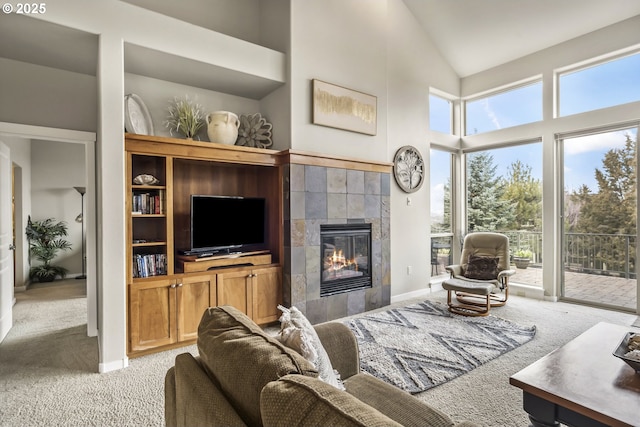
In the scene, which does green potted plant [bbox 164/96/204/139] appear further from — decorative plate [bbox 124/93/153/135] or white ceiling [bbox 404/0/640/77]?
white ceiling [bbox 404/0/640/77]

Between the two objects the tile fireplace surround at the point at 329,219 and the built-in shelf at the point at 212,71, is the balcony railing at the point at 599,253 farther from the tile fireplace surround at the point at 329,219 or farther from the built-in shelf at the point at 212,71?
the built-in shelf at the point at 212,71

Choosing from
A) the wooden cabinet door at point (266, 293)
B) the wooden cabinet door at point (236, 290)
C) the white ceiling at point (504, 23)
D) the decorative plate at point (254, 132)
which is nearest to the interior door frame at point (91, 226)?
the wooden cabinet door at point (236, 290)

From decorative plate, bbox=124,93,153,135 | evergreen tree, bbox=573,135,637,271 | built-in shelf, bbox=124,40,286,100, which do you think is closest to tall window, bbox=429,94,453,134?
evergreen tree, bbox=573,135,637,271

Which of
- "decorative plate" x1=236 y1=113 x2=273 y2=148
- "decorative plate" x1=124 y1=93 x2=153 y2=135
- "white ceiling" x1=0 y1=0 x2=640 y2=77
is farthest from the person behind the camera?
"decorative plate" x1=236 y1=113 x2=273 y2=148

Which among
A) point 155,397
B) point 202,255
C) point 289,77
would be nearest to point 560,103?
point 289,77

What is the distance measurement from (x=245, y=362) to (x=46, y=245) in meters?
6.34

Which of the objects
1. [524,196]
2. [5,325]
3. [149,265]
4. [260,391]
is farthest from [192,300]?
[524,196]

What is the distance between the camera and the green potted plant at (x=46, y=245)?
5609 mm

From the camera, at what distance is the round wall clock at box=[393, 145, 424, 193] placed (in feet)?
16.4

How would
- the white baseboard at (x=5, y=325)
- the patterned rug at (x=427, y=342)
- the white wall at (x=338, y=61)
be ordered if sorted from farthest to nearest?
1. the white wall at (x=338, y=61)
2. the white baseboard at (x=5, y=325)
3. the patterned rug at (x=427, y=342)

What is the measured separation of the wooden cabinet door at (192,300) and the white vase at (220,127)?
4.74 ft

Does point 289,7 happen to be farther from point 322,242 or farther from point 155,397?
point 155,397

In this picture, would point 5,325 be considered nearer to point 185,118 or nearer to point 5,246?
point 5,246

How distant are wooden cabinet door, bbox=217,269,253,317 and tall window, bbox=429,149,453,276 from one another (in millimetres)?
Result: 3339
